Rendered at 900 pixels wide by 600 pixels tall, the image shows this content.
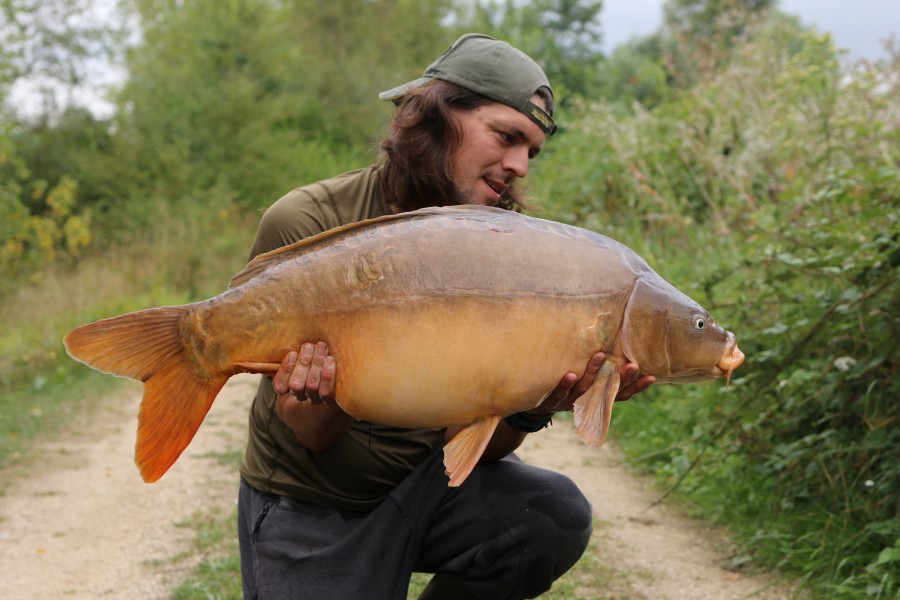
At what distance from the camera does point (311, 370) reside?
1.75 m

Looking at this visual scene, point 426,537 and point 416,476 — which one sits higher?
point 416,476

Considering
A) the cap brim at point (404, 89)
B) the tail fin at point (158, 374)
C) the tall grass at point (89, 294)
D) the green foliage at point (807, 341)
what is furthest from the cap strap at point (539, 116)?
the tall grass at point (89, 294)

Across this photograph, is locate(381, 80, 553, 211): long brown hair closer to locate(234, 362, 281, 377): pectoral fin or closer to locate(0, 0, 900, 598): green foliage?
locate(234, 362, 281, 377): pectoral fin

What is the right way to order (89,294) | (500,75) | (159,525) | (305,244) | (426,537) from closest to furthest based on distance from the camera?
1. (305,244)
2. (500,75)
3. (426,537)
4. (159,525)
5. (89,294)

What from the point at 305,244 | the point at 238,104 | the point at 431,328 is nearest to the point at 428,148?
the point at 305,244

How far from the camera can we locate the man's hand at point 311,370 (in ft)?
5.72

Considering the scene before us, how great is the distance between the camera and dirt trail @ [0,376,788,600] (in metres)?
3.34

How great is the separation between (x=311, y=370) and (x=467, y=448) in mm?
322

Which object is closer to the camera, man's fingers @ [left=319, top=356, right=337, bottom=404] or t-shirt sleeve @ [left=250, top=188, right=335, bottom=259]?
man's fingers @ [left=319, top=356, right=337, bottom=404]

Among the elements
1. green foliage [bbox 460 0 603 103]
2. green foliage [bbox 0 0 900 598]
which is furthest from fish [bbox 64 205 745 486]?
green foliage [bbox 460 0 603 103]

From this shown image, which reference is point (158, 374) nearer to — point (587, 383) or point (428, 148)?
point (587, 383)

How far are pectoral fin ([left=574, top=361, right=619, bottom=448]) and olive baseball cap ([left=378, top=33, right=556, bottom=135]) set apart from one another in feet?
2.71

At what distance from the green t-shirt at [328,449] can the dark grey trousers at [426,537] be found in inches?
1.6

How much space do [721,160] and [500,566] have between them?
4341 mm
